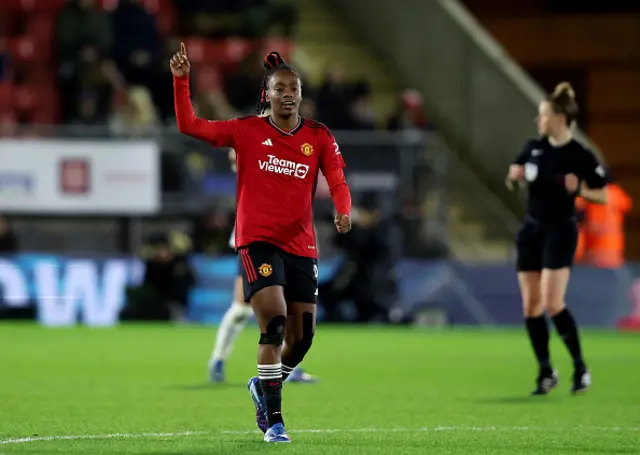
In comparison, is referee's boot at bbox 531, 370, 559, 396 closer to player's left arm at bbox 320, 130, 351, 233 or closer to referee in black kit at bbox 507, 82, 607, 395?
referee in black kit at bbox 507, 82, 607, 395

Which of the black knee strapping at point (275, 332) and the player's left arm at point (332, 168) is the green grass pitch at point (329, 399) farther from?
the player's left arm at point (332, 168)

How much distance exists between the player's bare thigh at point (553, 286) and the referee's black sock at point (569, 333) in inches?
4.7

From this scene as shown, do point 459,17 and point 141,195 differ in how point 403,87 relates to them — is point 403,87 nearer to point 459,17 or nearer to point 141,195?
point 459,17

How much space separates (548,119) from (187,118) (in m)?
4.44

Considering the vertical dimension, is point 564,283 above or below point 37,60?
below

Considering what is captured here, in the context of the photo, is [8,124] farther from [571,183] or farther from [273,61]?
[273,61]

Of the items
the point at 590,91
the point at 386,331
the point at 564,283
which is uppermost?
the point at 590,91

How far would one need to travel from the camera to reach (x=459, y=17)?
81.3ft

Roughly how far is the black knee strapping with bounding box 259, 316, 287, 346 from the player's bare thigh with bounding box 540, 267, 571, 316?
403 cm

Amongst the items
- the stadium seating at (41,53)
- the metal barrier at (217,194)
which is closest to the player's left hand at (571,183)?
the metal barrier at (217,194)

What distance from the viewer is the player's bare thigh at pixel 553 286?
1184cm

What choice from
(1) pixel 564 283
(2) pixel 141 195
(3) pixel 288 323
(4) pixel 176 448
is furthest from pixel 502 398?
(2) pixel 141 195

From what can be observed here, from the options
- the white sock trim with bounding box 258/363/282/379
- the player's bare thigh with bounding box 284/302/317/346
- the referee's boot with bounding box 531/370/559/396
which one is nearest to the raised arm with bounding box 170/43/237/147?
the player's bare thigh with bounding box 284/302/317/346

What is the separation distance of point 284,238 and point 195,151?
502 inches
